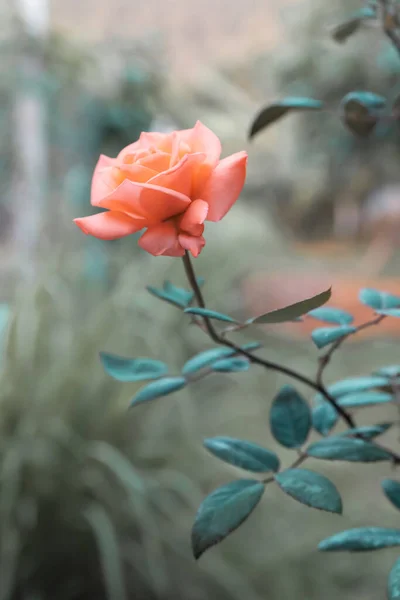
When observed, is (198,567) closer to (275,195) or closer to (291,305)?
(291,305)

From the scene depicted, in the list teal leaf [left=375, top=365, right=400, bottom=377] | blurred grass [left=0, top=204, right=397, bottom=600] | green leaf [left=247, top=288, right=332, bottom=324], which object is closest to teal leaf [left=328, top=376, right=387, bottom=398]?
teal leaf [left=375, top=365, right=400, bottom=377]

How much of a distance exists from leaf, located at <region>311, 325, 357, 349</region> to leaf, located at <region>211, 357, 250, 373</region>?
4 cm

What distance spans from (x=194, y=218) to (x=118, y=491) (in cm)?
70

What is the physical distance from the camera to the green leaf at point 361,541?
0.22 metres

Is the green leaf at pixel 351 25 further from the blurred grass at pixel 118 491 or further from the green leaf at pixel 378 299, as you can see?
the blurred grass at pixel 118 491

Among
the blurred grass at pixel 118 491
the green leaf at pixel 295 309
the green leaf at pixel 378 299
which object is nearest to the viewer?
the green leaf at pixel 295 309

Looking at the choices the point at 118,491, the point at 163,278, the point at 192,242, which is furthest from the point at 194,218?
the point at 163,278

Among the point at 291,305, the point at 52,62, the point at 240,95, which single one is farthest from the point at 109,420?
the point at 240,95

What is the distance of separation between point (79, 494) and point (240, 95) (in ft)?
5.41

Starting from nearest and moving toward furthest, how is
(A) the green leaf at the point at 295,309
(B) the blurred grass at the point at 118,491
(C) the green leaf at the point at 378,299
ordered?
1. (A) the green leaf at the point at 295,309
2. (C) the green leaf at the point at 378,299
3. (B) the blurred grass at the point at 118,491

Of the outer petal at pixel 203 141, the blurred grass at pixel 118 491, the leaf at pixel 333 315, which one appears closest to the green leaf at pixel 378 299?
the leaf at pixel 333 315

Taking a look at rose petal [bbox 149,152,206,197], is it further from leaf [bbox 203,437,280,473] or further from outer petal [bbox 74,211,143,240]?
leaf [bbox 203,437,280,473]

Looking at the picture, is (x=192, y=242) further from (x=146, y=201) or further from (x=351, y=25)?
(x=351, y=25)

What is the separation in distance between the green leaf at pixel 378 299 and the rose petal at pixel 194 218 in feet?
0.39
